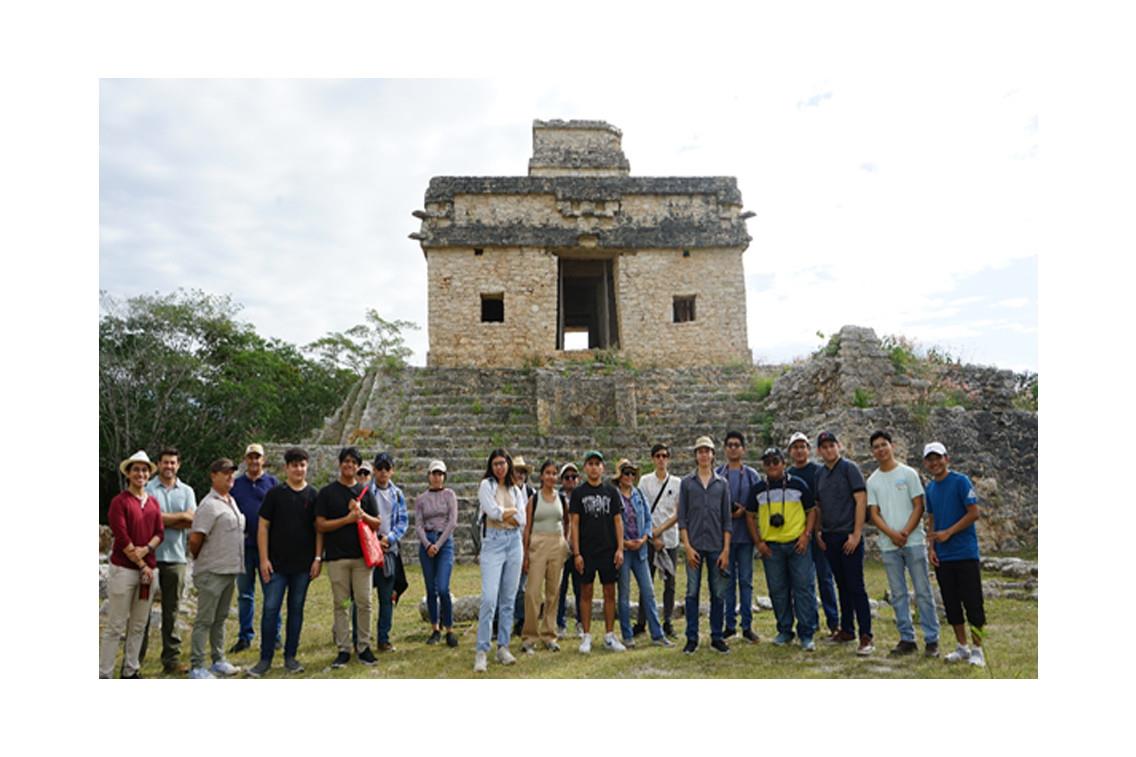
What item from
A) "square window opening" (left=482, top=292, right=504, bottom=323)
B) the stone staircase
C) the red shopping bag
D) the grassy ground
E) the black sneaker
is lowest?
the grassy ground

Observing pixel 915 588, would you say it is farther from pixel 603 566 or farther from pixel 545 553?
pixel 545 553

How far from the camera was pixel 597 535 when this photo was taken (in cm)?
527

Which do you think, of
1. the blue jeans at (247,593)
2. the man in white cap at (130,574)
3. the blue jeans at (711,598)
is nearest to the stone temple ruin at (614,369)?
the blue jeans at (247,593)

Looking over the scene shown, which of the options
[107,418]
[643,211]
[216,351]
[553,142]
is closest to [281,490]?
[643,211]

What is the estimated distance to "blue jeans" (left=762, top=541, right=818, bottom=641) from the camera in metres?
5.13

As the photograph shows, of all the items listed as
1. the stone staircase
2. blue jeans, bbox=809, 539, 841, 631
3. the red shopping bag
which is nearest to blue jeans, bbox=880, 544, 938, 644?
blue jeans, bbox=809, 539, 841, 631

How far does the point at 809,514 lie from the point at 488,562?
90.2 inches

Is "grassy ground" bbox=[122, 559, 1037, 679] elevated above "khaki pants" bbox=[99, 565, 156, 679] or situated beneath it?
situated beneath

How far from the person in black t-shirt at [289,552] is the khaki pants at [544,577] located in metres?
1.45

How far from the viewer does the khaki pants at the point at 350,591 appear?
16.1 feet

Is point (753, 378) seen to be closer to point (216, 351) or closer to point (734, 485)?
point (734, 485)

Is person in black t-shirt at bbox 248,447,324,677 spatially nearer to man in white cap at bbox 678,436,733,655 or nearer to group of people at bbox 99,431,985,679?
group of people at bbox 99,431,985,679

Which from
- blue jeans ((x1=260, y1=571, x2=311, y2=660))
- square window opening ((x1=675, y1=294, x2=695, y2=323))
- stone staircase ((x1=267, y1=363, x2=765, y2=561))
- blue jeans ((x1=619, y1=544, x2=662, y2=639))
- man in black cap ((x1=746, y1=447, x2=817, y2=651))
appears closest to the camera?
blue jeans ((x1=260, y1=571, x2=311, y2=660))

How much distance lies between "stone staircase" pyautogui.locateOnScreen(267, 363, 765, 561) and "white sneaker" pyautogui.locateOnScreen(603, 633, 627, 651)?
4255 millimetres
